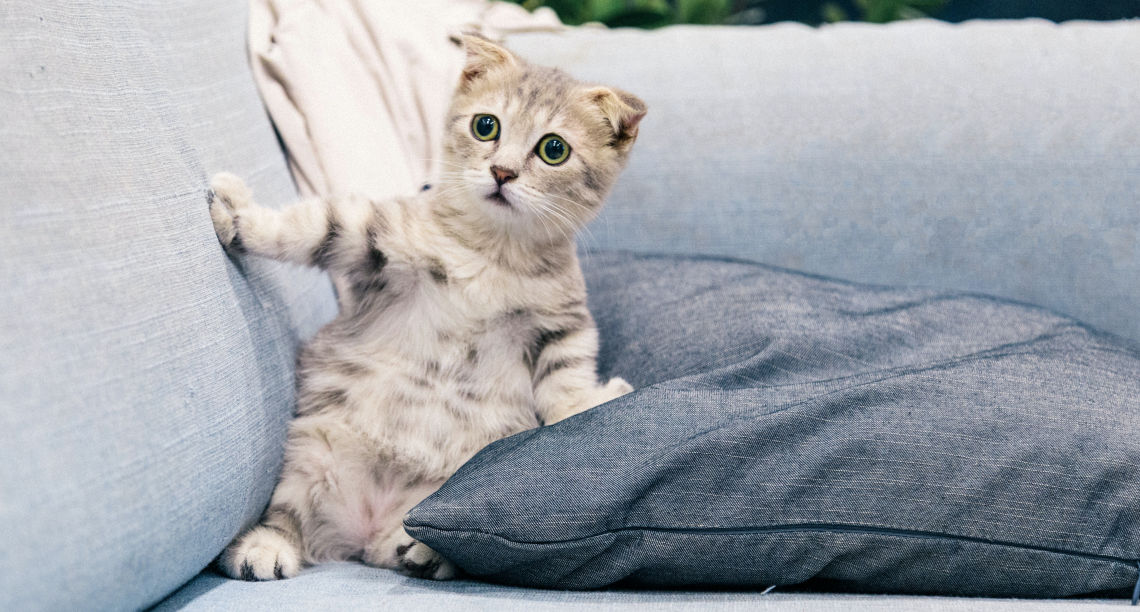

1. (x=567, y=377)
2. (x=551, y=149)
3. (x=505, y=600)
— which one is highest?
(x=551, y=149)

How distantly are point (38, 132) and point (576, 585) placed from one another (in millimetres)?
671

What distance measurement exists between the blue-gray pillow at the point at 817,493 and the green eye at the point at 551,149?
1.14 feet

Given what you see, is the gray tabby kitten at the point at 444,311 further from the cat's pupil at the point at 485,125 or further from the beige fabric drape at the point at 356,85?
the beige fabric drape at the point at 356,85

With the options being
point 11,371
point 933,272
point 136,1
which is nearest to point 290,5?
point 136,1

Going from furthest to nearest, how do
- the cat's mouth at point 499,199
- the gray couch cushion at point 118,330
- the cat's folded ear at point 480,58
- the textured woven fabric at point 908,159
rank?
the textured woven fabric at point 908,159
the cat's folded ear at point 480,58
the cat's mouth at point 499,199
the gray couch cushion at point 118,330

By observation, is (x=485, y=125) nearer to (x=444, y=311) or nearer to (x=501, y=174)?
(x=501, y=174)

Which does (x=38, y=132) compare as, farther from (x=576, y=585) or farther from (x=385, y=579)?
(x=576, y=585)

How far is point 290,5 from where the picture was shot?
146 centimetres

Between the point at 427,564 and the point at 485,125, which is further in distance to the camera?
the point at 485,125

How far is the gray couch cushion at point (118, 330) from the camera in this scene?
637mm

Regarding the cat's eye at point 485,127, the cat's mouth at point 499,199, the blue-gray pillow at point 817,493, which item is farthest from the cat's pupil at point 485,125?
the blue-gray pillow at point 817,493

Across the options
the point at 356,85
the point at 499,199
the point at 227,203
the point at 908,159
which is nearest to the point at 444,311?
the point at 499,199

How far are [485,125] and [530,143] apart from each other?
0.24 feet

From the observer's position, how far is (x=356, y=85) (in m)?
1.50
